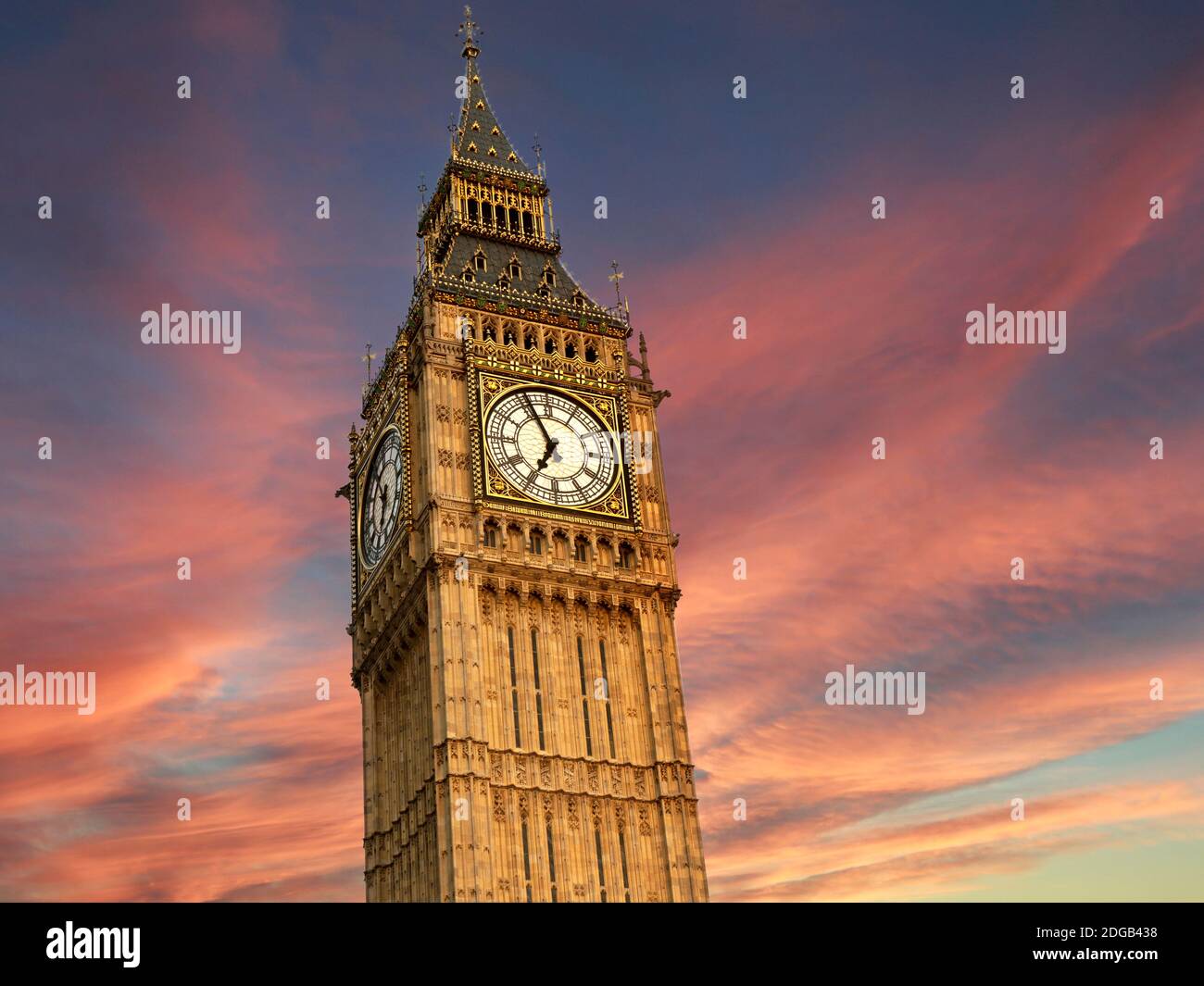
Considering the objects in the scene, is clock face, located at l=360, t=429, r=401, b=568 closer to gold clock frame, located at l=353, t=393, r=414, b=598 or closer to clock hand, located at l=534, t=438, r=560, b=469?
gold clock frame, located at l=353, t=393, r=414, b=598

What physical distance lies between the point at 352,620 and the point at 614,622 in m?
15.5

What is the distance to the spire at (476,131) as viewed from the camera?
9925 cm

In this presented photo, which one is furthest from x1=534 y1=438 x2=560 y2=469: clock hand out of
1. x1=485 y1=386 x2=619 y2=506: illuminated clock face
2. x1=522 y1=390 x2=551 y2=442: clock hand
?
x1=522 y1=390 x2=551 y2=442: clock hand

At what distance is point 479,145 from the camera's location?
100062mm

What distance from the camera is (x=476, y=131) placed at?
101 metres

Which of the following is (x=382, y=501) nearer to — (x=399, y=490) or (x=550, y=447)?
(x=399, y=490)

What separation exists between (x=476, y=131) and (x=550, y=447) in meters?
28.0

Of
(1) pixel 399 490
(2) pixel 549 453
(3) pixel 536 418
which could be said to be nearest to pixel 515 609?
(2) pixel 549 453

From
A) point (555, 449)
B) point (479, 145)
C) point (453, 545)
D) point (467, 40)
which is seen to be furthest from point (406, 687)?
point (467, 40)

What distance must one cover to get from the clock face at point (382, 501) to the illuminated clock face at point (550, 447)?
5.83 metres

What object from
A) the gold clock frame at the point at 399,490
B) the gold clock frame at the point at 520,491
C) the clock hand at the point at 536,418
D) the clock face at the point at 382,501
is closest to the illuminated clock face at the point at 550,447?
the clock hand at the point at 536,418

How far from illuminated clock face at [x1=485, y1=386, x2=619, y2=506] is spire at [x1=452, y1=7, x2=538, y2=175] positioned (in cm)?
2166

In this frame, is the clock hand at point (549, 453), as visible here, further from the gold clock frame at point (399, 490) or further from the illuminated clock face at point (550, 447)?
the gold clock frame at point (399, 490)
